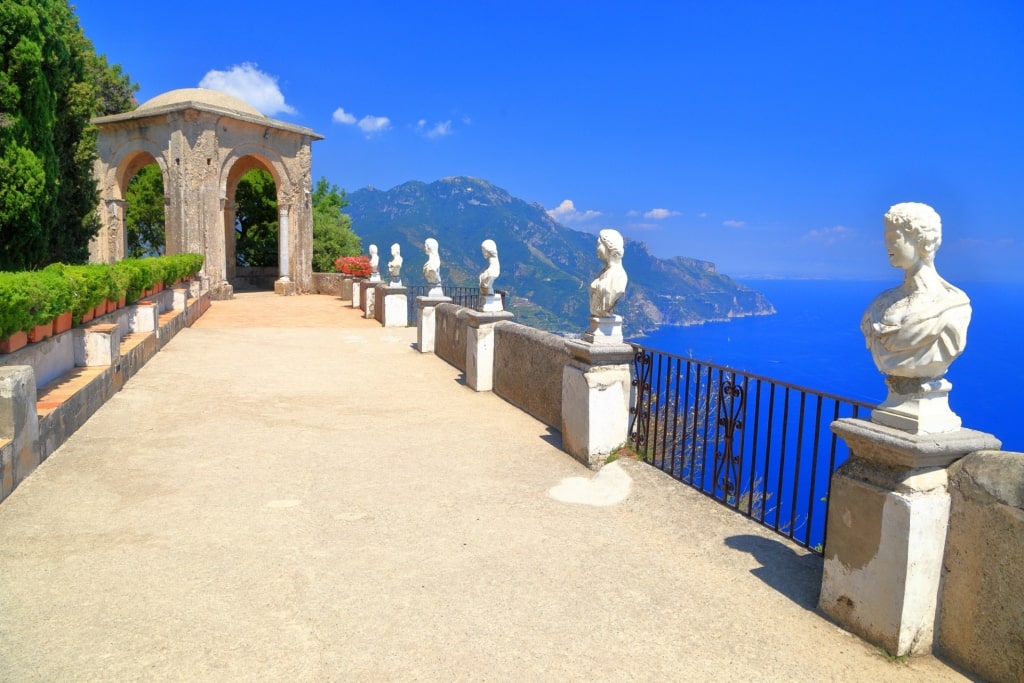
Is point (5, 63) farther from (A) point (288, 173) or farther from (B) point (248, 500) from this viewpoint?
(A) point (288, 173)

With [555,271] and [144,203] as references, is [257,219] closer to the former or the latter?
[144,203]

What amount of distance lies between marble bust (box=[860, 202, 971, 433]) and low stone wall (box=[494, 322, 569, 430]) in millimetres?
A: 3994

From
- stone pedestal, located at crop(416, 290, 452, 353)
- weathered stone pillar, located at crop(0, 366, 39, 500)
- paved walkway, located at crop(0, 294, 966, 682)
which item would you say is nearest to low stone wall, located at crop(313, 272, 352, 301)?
stone pedestal, located at crop(416, 290, 452, 353)

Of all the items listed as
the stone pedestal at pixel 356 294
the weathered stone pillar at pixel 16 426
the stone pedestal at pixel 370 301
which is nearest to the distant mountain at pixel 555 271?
the stone pedestal at pixel 356 294

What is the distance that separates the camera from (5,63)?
1140 centimetres

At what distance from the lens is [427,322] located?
1284cm

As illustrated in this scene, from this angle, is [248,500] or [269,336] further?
[269,336]

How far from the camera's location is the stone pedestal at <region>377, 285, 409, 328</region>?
16938 millimetres

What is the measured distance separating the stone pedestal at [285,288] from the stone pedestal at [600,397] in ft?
70.4

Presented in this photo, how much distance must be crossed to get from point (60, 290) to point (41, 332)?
1.54 ft

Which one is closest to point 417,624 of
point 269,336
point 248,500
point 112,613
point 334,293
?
point 112,613

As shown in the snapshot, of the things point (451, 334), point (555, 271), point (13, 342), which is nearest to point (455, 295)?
point (451, 334)

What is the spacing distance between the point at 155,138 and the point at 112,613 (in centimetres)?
2402

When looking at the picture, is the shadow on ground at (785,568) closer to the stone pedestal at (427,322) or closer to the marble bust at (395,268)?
the stone pedestal at (427,322)
